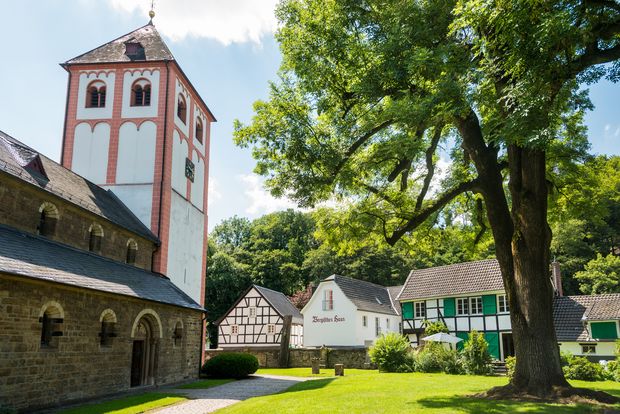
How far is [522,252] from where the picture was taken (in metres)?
11.7

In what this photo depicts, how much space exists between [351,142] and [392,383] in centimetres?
843

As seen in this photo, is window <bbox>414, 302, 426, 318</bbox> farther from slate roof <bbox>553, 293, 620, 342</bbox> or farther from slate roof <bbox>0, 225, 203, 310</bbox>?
slate roof <bbox>0, 225, 203, 310</bbox>

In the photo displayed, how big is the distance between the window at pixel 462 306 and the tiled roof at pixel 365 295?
748 cm

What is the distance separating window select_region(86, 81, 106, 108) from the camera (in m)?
24.3

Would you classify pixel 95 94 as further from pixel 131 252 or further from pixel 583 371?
pixel 583 371

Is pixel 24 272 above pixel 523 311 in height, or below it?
above

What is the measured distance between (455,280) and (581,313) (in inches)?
297

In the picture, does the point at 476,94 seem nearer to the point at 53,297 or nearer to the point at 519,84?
the point at 519,84

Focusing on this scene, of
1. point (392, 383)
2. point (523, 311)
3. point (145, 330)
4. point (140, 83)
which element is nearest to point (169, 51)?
point (140, 83)

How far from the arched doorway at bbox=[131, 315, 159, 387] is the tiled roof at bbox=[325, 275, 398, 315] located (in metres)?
21.1

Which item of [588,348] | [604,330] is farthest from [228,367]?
[604,330]

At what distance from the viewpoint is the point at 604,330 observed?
1073 inches

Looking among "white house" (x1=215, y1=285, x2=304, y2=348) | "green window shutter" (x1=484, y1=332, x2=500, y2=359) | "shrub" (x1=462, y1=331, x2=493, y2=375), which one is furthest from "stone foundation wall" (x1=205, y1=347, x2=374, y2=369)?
"green window shutter" (x1=484, y1=332, x2=500, y2=359)

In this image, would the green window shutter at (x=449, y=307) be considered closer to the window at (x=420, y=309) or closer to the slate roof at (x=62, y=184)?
the window at (x=420, y=309)
